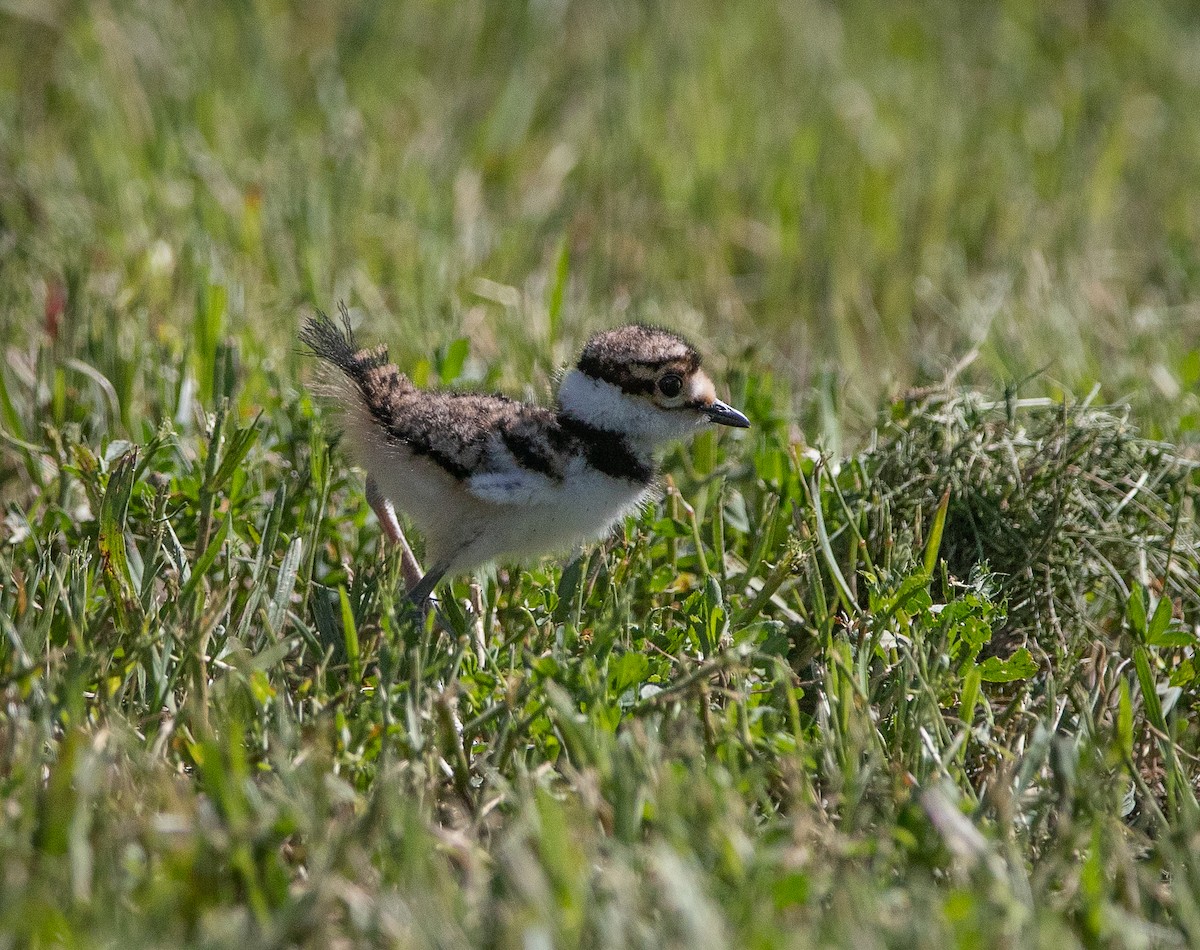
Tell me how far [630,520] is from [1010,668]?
3.12 ft

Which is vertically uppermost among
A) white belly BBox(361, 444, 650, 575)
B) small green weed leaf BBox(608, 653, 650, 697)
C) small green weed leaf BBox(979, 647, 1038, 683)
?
white belly BBox(361, 444, 650, 575)

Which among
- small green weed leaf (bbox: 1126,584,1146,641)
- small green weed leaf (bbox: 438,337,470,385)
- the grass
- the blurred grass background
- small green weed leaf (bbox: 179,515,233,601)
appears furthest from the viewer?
the blurred grass background

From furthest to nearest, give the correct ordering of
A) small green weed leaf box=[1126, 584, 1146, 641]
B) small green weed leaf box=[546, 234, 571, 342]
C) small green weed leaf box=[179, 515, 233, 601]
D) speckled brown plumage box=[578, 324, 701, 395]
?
1. small green weed leaf box=[546, 234, 571, 342]
2. speckled brown plumage box=[578, 324, 701, 395]
3. small green weed leaf box=[1126, 584, 1146, 641]
4. small green weed leaf box=[179, 515, 233, 601]

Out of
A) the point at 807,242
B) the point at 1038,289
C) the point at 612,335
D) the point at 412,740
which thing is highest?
the point at 807,242

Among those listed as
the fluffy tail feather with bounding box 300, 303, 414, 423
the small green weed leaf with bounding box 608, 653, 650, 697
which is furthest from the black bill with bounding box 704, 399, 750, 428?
the small green weed leaf with bounding box 608, 653, 650, 697

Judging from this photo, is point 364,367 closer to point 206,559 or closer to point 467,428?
point 467,428

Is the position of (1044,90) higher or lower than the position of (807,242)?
higher

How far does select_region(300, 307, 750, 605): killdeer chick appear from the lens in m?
3.26

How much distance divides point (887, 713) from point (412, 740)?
101 centimetres

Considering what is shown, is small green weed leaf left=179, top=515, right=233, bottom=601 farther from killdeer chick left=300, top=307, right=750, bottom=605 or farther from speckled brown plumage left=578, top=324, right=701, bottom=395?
speckled brown plumage left=578, top=324, right=701, bottom=395

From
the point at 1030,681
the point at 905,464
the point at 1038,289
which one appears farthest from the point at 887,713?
the point at 1038,289

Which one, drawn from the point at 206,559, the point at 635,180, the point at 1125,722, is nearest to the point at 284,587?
the point at 206,559

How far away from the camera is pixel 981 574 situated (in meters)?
3.31

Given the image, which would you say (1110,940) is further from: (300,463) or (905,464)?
(300,463)
